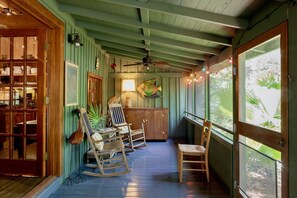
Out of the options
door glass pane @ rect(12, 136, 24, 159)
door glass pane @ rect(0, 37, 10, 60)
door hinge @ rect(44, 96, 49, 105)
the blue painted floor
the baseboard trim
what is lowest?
the blue painted floor

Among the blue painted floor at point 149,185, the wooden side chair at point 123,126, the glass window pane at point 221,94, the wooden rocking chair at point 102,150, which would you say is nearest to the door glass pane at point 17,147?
the blue painted floor at point 149,185

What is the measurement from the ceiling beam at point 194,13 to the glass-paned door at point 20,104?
1.63m

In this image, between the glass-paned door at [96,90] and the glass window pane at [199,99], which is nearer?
the glass-paned door at [96,90]

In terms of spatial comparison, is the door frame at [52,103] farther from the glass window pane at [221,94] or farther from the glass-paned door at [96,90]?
the glass window pane at [221,94]

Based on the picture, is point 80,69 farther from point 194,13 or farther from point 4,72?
point 194,13

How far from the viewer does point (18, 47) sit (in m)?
3.00

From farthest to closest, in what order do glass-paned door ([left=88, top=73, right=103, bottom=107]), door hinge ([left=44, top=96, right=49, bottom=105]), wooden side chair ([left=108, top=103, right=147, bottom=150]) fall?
wooden side chair ([left=108, top=103, right=147, bottom=150]) → glass-paned door ([left=88, top=73, right=103, bottom=107]) → door hinge ([left=44, top=96, right=49, bottom=105])

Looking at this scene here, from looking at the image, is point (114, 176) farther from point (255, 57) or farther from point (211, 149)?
point (255, 57)

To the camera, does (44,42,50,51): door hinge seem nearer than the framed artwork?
Yes

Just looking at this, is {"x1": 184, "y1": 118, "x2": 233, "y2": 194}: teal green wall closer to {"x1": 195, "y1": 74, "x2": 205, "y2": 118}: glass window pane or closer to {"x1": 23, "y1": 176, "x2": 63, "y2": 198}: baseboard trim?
{"x1": 195, "y1": 74, "x2": 205, "y2": 118}: glass window pane

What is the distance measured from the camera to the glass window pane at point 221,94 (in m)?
3.53

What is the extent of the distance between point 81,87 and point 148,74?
2.92 metres

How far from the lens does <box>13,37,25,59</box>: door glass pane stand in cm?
298

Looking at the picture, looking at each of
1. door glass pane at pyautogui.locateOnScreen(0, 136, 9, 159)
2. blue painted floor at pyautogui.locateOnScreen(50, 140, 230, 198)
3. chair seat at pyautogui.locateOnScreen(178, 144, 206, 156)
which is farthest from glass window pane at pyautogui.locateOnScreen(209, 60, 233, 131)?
door glass pane at pyautogui.locateOnScreen(0, 136, 9, 159)
